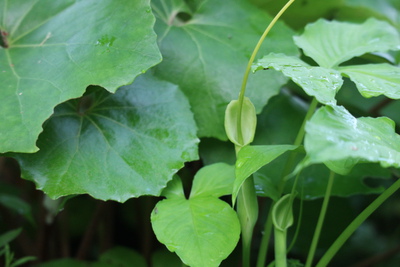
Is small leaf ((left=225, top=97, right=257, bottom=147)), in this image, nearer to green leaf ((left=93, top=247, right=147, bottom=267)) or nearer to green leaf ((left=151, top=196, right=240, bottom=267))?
green leaf ((left=151, top=196, right=240, bottom=267))

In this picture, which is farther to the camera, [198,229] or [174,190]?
[174,190]

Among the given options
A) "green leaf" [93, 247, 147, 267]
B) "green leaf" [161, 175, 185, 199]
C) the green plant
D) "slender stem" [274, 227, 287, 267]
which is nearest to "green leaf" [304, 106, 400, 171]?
the green plant

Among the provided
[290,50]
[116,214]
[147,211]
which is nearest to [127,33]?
[290,50]

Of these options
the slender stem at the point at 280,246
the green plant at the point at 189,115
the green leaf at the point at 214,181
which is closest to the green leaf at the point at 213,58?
the green plant at the point at 189,115

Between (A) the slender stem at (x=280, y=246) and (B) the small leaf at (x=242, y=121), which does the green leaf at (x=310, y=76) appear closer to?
(B) the small leaf at (x=242, y=121)

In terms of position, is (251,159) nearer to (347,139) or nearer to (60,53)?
(347,139)

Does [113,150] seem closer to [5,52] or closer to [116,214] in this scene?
[5,52]

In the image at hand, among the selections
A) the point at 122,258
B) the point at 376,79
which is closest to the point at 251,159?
the point at 376,79
